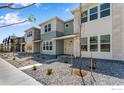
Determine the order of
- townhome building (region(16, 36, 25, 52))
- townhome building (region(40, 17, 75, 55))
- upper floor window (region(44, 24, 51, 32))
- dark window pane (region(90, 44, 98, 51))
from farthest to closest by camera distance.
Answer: townhome building (region(16, 36, 25, 52))
upper floor window (region(44, 24, 51, 32))
townhome building (region(40, 17, 75, 55))
dark window pane (region(90, 44, 98, 51))

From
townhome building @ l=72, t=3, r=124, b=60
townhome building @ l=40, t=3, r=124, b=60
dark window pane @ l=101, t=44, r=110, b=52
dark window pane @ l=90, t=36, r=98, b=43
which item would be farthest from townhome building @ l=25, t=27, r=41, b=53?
dark window pane @ l=101, t=44, r=110, b=52

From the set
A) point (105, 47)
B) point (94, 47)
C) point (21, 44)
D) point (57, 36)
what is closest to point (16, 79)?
point (105, 47)

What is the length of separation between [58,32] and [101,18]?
8.90 meters

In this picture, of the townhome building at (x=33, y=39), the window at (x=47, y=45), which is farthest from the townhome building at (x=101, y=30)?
the townhome building at (x=33, y=39)

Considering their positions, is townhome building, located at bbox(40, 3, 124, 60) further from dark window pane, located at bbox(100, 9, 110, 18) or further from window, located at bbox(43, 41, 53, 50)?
window, located at bbox(43, 41, 53, 50)

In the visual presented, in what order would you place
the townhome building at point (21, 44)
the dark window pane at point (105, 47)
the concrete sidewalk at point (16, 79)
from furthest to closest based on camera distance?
the townhome building at point (21, 44)
the dark window pane at point (105, 47)
the concrete sidewalk at point (16, 79)

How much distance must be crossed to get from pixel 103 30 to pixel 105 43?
125 centimetres

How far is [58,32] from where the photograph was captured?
20.9m

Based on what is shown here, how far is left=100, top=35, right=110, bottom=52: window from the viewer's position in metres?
12.3

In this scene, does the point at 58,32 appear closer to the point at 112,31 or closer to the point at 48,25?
the point at 48,25

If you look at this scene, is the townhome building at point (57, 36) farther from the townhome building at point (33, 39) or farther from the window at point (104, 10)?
the window at point (104, 10)

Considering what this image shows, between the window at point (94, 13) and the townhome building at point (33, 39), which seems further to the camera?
the townhome building at point (33, 39)

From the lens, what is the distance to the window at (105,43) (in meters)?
12.3
